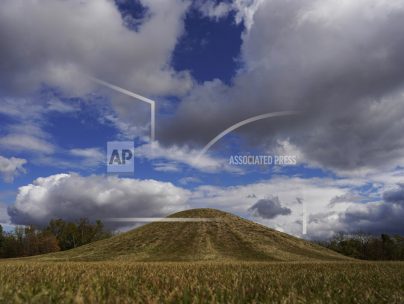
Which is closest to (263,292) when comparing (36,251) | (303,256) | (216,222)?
(303,256)

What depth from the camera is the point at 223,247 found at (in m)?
89.0

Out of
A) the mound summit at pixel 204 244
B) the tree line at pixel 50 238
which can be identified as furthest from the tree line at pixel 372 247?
the tree line at pixel 50 238

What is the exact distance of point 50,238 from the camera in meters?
154

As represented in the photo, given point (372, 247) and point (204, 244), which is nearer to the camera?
point (204, 244)

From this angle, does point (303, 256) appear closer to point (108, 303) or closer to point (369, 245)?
point (369, 245)

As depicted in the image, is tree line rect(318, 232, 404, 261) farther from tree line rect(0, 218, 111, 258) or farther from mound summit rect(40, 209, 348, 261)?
tree line rect(0, 218, 111, 258)

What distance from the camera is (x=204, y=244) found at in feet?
297

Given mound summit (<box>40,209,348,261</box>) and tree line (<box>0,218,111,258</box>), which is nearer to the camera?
mound summit (<box>40,209,348,261</box>)

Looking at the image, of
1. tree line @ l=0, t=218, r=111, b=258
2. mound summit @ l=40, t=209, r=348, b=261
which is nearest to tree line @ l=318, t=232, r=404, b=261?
mound summit @ l=40, t=209, r=348, b=261

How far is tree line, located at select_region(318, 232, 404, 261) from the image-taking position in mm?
→ 132000

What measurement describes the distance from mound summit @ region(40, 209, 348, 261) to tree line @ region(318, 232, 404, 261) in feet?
135

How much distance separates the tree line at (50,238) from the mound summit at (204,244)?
190 ft

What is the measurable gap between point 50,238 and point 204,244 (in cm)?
8373

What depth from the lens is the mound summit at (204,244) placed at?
274 ft
